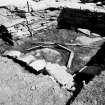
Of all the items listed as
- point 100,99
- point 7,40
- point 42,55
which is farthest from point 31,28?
point 100,99

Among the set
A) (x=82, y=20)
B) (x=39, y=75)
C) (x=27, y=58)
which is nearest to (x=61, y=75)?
(x=39, y=75)

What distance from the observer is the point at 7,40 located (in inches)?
303

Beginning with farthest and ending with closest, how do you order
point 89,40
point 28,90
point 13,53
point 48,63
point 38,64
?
point 89,40 → point 13,53 → point 48,63 → point 38,64 → point 28,90

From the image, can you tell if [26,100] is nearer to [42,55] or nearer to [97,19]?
Answer: [42,55]

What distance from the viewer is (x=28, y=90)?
538 cm

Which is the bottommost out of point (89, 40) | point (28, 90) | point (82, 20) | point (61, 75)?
point (28, 90)

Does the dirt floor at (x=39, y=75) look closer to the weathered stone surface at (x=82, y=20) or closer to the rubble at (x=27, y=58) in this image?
the rubble at (x=27, y=58)

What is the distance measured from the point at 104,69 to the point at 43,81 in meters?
1.83

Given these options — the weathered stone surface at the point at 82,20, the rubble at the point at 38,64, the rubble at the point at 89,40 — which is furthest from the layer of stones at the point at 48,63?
the weathered stone surface at the point at 82,20

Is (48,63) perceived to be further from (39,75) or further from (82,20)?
(82,20)

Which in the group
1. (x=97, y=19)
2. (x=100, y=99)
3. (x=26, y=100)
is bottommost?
(x=26, y=100)

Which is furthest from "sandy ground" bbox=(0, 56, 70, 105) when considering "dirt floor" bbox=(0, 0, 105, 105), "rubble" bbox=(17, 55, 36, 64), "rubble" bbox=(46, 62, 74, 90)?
"rubble" bbox=(17, 55, 36, 64)

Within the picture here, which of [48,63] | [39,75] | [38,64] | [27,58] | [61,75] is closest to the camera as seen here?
[61,75]

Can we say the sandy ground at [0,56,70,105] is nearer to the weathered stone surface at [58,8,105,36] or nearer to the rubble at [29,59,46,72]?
the rubble at [29,59,46,72]
